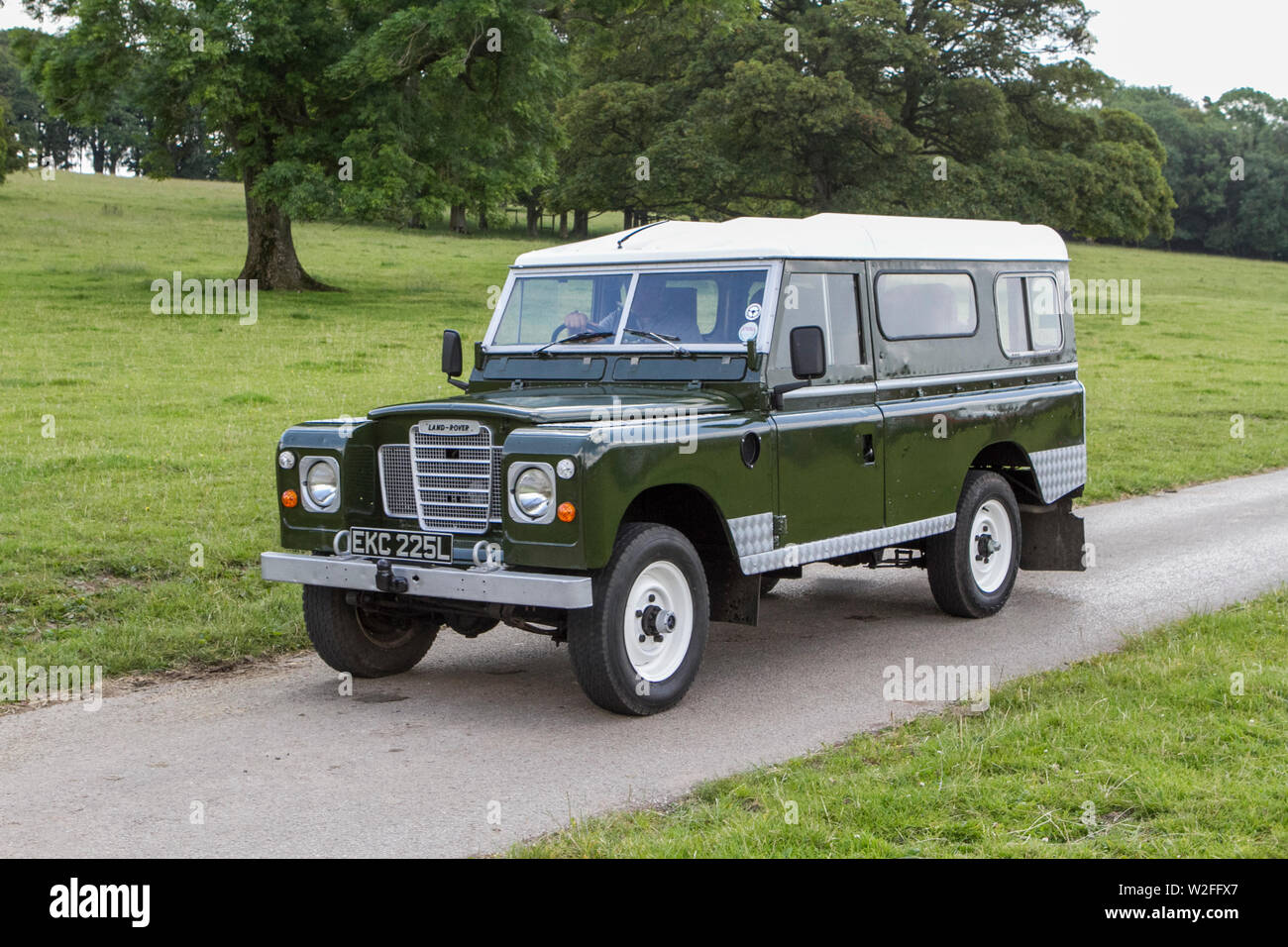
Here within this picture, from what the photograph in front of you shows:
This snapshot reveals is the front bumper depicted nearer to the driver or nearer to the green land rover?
the green land rover

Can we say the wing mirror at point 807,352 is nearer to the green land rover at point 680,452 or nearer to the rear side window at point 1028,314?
the green land rover at point 680,452

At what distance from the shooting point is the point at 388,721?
6.72 metres

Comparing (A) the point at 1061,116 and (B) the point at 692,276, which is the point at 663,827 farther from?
(A) the point at 1061,116

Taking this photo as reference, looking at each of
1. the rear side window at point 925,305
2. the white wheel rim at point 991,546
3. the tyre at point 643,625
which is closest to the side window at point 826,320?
the rear side window at point 925,305

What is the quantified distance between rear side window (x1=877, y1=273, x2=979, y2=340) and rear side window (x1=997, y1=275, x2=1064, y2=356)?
1.31ft

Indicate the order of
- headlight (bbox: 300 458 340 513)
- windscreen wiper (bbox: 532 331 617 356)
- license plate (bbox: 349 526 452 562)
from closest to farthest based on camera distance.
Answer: license plate (bbox: 349 526 452 562) < headlight (bbox: 300 458 340 513) < windscreen wiper (bbox: 532 331 617 356)

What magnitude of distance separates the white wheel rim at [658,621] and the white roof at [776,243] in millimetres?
1932

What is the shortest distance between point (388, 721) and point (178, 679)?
151 cm

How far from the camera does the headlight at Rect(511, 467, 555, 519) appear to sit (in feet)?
20.9

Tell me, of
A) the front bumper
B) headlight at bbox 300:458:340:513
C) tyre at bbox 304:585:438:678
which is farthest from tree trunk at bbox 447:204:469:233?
the front bumper

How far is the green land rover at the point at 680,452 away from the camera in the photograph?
651 cm

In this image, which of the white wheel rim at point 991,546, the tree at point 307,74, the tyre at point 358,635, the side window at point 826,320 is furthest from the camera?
the tree at point 307,74

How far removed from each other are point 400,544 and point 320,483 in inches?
23.8

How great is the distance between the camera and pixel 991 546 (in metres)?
9.29
